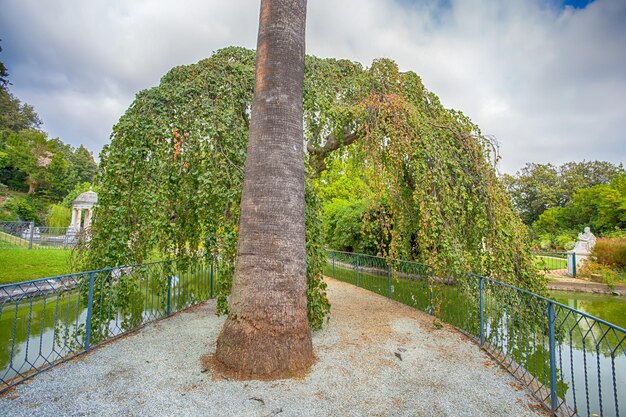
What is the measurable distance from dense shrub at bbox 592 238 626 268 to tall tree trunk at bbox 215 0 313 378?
16925 mm

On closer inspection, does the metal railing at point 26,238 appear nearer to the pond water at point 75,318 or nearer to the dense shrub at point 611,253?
the pond water at point 75,318

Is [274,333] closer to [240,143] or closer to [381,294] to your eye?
[240,143]

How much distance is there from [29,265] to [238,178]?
40.1 ft

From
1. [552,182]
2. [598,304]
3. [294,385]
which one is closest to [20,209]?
[294,385]

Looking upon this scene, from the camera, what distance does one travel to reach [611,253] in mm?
14195

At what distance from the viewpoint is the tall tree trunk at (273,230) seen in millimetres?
3680

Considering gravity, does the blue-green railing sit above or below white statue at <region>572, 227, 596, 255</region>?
below

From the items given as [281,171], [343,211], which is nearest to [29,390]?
[281,171]

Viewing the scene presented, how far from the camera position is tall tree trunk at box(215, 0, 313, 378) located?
3680mm

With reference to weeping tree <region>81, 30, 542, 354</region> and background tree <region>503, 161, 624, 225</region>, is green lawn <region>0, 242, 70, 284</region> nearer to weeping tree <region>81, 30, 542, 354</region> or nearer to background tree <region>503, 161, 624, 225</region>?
weeping tree <region>81, 30, 542, 354</region>

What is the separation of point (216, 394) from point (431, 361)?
109 inches

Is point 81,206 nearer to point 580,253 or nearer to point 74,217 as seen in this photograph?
point 74,217

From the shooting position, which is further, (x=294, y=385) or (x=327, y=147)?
(x=327, y=147)

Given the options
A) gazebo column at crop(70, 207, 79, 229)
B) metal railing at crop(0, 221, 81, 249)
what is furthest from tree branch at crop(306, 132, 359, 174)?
gazebo column at crop(70, 207, 79, 229)
